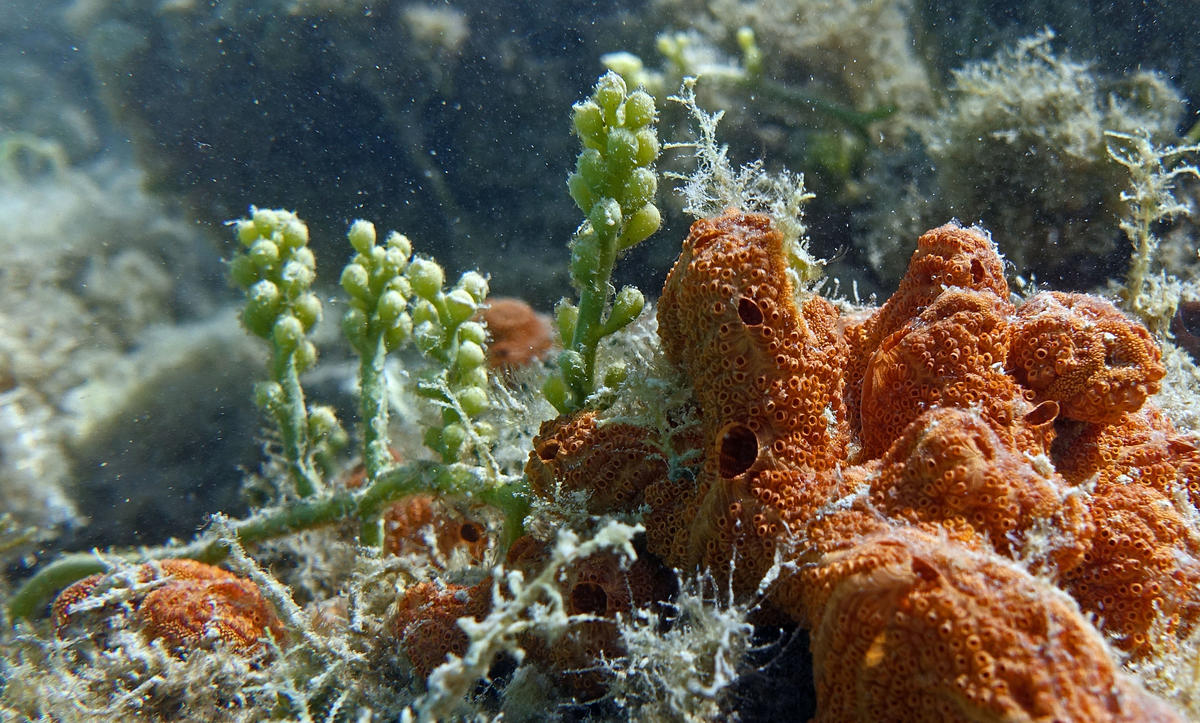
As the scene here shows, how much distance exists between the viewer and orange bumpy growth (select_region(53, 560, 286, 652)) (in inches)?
91.0

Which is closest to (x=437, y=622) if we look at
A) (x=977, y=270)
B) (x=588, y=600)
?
(x=588, y=600)

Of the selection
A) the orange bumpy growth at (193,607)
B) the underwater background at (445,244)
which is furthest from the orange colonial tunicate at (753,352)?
the orange bumpy growth at (193,607)

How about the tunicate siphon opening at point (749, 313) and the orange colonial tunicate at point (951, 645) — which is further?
the tunicate siphon opening at point (749, 313)

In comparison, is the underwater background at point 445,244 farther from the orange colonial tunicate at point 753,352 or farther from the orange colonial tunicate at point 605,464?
the orange colonial tunicate at point 753,352

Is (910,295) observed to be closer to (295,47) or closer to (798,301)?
(798,301)

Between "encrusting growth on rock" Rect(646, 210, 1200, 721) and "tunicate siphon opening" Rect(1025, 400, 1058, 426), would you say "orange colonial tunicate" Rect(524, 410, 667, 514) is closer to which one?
"encrusting growth on rock" Rect(646, 210, 1200, 721)

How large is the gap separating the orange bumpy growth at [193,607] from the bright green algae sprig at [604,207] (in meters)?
1.57

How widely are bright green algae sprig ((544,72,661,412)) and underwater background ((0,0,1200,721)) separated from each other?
0.05 metres

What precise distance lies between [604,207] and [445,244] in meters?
4.07

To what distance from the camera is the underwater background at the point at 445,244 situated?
2.03 metres

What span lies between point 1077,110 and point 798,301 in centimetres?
318

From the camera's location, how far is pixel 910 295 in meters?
1.97

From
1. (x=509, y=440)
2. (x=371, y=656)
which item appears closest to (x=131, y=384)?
(x=509, y=440)

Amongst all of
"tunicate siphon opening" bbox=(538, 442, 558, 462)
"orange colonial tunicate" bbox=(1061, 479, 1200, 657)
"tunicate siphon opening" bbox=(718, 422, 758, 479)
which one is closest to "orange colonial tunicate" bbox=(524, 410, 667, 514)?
"tunicate siphon opening" bbox=(538, 442, 558, 462)
